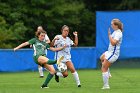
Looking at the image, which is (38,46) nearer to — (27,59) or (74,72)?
(74,72)

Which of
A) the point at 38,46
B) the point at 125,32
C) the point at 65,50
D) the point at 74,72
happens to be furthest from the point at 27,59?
the point at 38,46

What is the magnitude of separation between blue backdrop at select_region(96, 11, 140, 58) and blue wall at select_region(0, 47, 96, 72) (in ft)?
2.31

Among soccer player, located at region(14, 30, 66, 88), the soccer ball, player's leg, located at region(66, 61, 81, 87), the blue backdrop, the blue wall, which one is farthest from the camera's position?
the blue backdrop

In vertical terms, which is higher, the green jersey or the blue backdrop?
the green jersey

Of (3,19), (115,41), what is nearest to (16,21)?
(3,19)

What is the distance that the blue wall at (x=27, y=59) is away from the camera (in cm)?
2909

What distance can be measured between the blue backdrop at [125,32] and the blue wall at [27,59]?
70 cm

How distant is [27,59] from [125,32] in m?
6.13

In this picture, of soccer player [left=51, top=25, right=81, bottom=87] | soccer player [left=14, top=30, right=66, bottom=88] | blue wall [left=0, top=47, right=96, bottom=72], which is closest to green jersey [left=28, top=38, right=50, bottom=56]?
soccer player [left=14, top=30, right=66, bottom=88]

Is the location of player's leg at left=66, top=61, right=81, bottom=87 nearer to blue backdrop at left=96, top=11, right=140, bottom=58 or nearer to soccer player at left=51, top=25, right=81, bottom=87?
soccer player at left=51, top=25, right=81, bottom=87

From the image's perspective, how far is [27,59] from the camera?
2978cm

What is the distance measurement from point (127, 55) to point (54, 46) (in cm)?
1456

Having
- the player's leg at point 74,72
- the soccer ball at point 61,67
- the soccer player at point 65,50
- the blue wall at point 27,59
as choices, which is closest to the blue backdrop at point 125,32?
the blue wall at point 27,59

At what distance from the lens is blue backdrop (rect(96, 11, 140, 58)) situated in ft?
105
